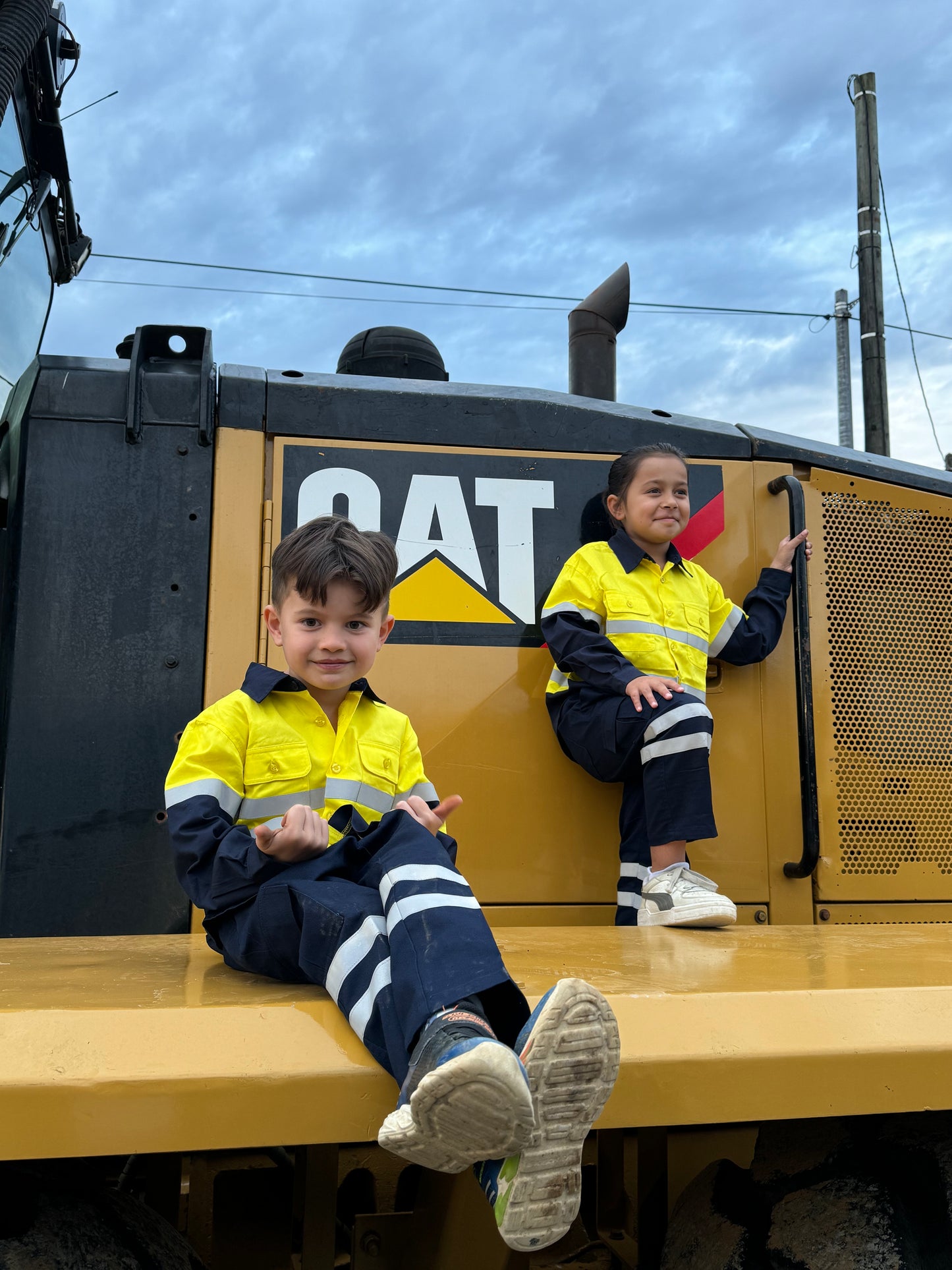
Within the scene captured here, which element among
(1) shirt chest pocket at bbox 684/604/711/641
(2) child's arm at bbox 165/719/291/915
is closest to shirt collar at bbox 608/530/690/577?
(1) shirt chest pocket at bbox 684/604/711/641

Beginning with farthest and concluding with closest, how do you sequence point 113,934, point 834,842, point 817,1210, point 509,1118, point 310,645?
point 834,842
point 113,934
point 310,645
point 817,1210
point 509,1118

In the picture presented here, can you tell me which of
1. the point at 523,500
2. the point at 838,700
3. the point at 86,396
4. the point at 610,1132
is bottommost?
the point at 610,1132

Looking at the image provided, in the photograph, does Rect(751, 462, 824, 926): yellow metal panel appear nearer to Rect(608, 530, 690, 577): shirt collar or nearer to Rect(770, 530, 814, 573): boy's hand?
Rect(770, 530, 814, 573): boy's hand

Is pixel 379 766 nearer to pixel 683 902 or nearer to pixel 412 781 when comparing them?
pixel 412 781

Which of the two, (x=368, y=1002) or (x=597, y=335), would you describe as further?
(x=597, y=335)

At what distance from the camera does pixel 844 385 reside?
1365cm

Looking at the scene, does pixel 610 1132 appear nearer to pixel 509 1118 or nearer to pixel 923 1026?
pixel 923 1026

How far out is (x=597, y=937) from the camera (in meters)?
1.97

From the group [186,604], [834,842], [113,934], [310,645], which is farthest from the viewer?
[834,842]

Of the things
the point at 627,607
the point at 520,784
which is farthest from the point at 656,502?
the point at 520,784

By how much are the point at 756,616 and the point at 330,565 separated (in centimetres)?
117

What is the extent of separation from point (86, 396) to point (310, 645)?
3.29 ft

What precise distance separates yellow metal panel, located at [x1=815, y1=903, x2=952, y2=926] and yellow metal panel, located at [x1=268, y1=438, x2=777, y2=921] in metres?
0.06

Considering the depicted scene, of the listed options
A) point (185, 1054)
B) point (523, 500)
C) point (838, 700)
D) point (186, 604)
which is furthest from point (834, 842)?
point (185, 1054)
